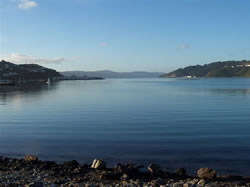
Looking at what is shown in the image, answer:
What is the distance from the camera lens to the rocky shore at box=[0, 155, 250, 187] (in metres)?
9.55

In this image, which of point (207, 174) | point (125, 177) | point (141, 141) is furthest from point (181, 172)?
point (141, 141)

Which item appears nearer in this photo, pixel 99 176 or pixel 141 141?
pixel 99 176

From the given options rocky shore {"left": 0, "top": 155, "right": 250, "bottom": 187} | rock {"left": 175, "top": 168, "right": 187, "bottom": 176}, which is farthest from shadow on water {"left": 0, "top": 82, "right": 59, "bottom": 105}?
rock {"left": 175, "top": 168, "right": 187, "bottom": 176}

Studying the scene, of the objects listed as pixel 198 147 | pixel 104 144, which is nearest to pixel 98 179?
pixel 104 144

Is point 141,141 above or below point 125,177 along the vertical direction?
below

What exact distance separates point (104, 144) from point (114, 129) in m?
4.98

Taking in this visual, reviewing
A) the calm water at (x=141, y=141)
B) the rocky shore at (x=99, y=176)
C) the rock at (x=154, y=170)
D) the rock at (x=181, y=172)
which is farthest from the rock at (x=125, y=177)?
the calm water at (x=141, y=141)

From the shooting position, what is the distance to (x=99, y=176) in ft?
35.2

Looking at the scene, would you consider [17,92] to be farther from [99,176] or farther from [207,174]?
[207,174]

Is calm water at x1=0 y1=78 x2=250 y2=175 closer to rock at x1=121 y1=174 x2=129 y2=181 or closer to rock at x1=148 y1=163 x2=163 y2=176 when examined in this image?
rock at x1=148 y1=163 x2=163 y2=176

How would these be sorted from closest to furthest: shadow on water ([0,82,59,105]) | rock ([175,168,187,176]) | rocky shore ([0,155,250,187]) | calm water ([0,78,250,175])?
rocky shore ([0,155,250,187])
rock ([175,168,187,176])
calm water ([0,78,250,175])
shadow on water ([0,82,59,105])

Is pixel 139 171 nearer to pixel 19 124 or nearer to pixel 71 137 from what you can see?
pixel 71 137

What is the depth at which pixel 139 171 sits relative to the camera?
11.7 metres

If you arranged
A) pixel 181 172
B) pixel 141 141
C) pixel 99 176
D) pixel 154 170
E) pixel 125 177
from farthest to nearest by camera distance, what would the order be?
pixel 141 141 → pixel 181 172 → pixel 154 170 → pixel 99 176 → pixel 125 177
